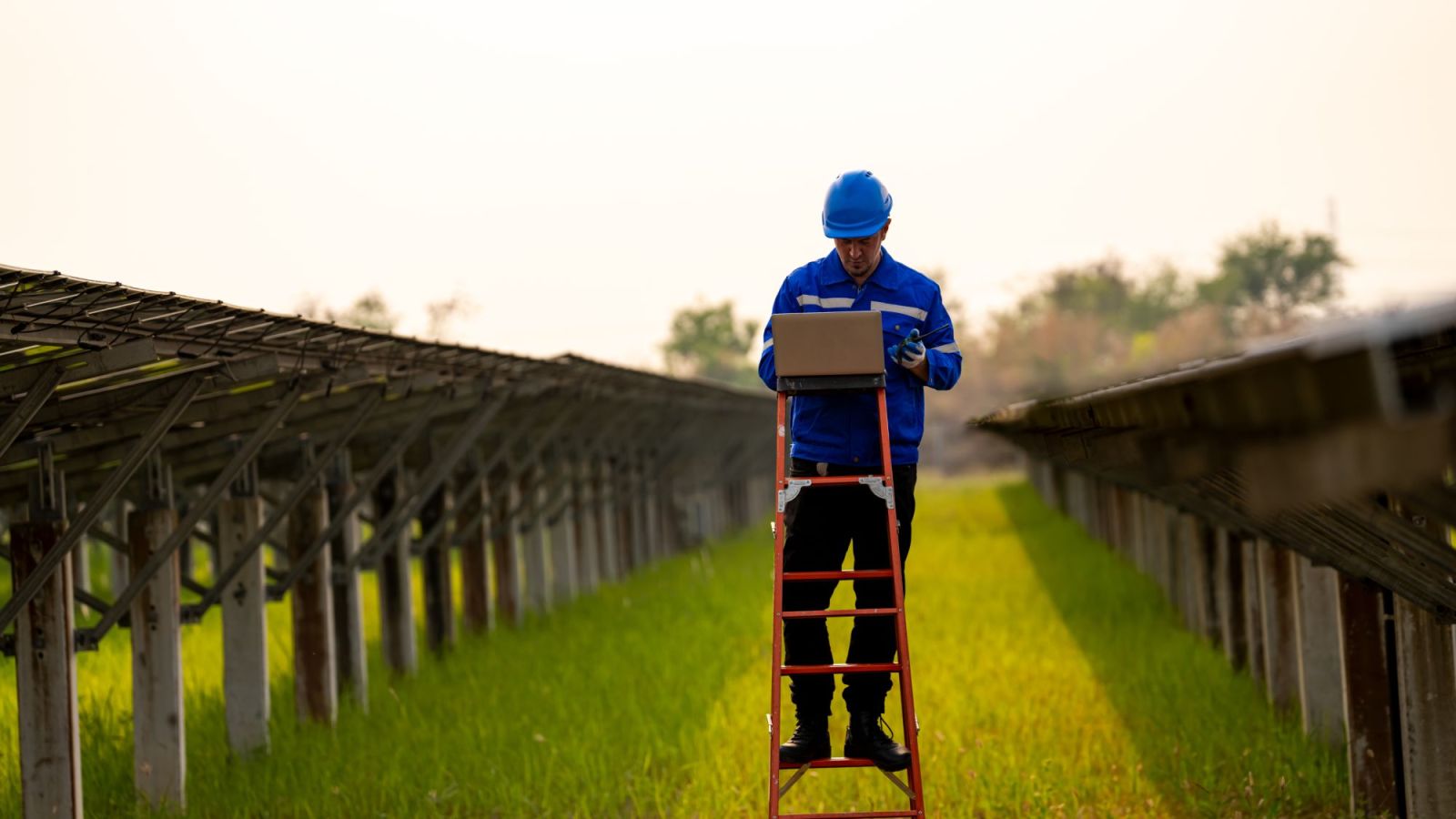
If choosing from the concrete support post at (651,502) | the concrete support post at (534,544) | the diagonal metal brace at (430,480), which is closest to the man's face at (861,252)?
the diagonal metal brace at (430,480)

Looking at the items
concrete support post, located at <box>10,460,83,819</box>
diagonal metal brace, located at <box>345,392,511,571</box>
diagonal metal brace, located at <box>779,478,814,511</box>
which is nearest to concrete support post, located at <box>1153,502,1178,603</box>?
diagonal metal brace, located at <box>345,392,511,571</box>

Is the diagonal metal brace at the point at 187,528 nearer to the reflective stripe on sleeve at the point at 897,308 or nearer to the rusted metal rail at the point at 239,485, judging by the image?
the rusted metal rail at the point at 239,485

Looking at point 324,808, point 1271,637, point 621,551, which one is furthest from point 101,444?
point 621,551

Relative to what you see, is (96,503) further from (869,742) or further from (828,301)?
(869,742)

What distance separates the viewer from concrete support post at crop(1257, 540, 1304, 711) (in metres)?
8.66

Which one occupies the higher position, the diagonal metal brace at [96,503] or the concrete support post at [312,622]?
the diagonal metal brace at [96,503]

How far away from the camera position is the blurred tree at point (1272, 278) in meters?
73.3

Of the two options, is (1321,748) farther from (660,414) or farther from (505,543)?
(660,414)

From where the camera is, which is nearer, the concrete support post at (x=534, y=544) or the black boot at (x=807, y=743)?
the black boot at (x=807, y=743)

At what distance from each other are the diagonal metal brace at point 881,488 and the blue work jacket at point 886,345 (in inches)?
6.7

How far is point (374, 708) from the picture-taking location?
426 inches

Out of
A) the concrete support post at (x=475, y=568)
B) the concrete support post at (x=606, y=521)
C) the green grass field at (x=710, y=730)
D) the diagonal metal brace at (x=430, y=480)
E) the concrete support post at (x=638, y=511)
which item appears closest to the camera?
the green grass field at (x=710, y=730)

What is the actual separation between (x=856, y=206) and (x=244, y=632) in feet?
17.5

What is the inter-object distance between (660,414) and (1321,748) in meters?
14.0
